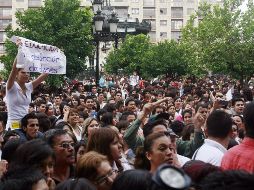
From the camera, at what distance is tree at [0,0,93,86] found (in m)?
25.2

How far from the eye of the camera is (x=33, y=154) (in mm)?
5031

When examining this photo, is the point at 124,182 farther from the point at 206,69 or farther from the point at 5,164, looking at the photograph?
the point at 206,69

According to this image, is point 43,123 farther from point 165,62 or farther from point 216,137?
point 165,62

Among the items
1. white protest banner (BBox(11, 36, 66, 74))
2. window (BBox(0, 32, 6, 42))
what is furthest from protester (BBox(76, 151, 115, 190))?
window (BBox(0, 32, 6, 42))

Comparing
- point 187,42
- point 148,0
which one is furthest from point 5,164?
point 148,0

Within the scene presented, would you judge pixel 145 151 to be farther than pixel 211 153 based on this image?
No

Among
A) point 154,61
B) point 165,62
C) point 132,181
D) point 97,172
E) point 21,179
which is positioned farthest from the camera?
point 154,61

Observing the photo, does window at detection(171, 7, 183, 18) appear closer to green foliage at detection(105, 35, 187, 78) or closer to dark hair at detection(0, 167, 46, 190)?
green foliage at detection(105, 35, 187, 78)

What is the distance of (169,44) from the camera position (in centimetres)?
4053

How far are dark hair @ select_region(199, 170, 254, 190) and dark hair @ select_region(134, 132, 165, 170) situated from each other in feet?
7.41

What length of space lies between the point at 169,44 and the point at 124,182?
3682cm

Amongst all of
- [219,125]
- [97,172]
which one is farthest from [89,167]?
[219,125]

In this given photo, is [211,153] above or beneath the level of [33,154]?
beneath

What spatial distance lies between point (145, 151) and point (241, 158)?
3.54 ft
